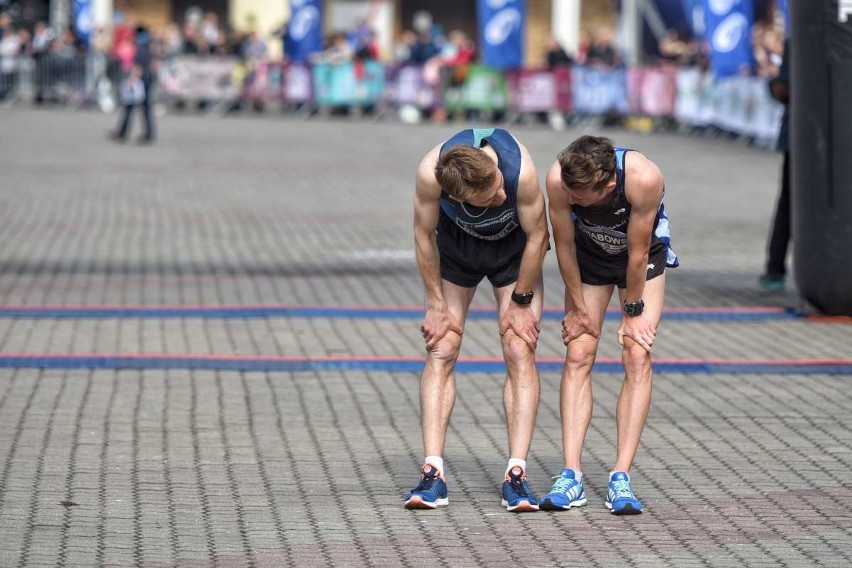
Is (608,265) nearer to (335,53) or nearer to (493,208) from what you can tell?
(493,208)

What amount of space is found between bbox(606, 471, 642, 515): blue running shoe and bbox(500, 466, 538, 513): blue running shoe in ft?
0.97

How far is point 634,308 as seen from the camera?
639 centimetres

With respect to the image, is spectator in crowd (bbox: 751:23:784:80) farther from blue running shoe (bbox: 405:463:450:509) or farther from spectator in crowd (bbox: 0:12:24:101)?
blue running shoe (bbox: 405:463:450:509)

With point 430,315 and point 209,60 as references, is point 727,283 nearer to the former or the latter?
point 430,315

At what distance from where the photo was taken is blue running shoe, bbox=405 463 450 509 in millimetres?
6277

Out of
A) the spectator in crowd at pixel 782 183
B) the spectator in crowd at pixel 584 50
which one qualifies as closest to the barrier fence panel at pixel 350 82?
the spectator in crowd at pixel 584 50

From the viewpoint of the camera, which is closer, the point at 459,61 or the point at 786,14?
the point at 786,14

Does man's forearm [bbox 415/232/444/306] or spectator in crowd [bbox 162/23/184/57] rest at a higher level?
man's forearm [bbox 415/232/444/306]

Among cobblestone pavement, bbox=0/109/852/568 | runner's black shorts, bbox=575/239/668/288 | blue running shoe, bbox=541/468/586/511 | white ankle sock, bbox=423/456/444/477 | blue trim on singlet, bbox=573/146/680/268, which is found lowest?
cobblestone pavement, bbox=0/109/852/568

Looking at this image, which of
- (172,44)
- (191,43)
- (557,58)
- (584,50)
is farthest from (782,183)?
(172,44)

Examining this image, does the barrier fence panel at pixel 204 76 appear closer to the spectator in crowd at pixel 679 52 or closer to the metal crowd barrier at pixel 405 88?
the metal crowd barrier at pixel 405 88

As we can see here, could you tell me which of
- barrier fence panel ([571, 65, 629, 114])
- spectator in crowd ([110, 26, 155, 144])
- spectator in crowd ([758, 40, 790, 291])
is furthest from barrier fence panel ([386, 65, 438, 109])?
spectator in crowd ([758, 40, 790, 291])

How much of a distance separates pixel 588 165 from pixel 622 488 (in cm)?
132

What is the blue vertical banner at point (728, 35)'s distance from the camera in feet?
84.6
